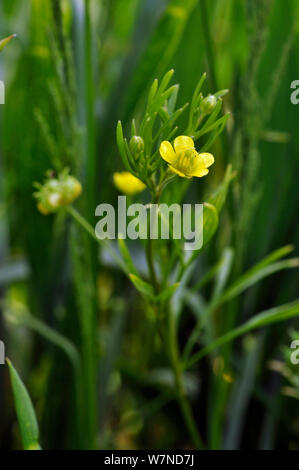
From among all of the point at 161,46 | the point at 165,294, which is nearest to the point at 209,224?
the point at 165,294

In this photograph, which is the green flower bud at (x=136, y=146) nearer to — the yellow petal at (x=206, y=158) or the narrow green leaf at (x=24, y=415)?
the yellow petal at (x=206, y=158)

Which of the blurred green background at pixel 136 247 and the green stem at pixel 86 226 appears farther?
the blurred green background at pixel 136 247

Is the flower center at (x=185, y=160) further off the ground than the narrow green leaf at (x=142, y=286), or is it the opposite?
the flower center at (x=185, y=160)

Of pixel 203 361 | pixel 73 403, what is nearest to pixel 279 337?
pixel 203 361

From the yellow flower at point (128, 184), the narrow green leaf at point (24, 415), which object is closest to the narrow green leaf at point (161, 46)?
the yellow flower at point (128, 184)

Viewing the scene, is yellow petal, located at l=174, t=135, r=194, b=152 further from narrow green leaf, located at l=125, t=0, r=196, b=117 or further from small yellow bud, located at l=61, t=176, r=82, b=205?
narrow green leaf, located at l=125, t=0, r=196, b=117

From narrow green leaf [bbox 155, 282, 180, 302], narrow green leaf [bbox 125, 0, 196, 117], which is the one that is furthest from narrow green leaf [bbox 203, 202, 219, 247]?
narrow green leaf [bbox 125, 0, 196, 117]
